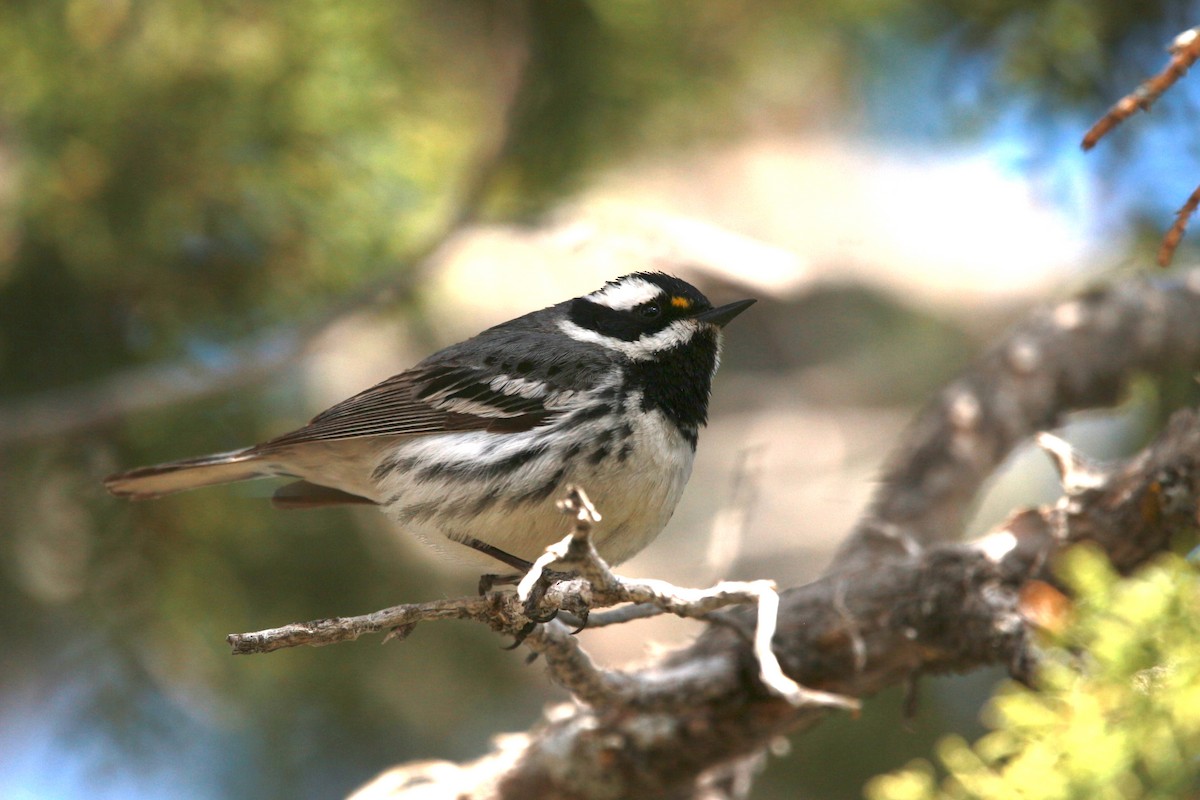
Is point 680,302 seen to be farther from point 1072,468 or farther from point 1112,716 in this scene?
point 1112,716

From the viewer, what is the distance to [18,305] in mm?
4574

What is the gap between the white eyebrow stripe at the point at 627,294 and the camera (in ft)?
12.2

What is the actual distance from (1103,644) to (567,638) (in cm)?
114

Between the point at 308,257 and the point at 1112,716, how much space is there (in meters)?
3.61

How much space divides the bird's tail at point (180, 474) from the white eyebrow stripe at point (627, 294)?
1.25 m

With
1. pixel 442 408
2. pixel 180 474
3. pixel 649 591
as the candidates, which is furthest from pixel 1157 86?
pixel 180 474

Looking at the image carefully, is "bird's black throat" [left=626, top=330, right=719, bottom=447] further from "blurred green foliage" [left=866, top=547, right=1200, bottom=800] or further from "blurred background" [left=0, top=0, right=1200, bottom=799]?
"blurred green foliage" [left=866, top=547, right=1200, bottom=800]

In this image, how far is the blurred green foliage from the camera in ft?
6.63

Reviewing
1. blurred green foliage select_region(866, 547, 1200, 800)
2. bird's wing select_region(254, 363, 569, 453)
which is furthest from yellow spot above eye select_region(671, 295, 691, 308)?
blurred green foliage select_region(866, 547, 1200, 800)

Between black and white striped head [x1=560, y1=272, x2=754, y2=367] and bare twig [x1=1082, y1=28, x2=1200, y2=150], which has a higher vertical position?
bare twig [x1=1082, y1=28, x2=1200, y2=150]

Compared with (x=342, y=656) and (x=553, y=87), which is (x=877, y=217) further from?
(x=342, y=656)

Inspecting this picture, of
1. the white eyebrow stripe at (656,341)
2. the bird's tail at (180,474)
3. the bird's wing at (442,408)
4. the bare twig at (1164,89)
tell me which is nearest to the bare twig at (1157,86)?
the bare twig at (1164,89)

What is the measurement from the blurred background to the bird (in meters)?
0.63

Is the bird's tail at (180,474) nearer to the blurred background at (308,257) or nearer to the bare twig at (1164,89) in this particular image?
the blurred background at (308,257)
